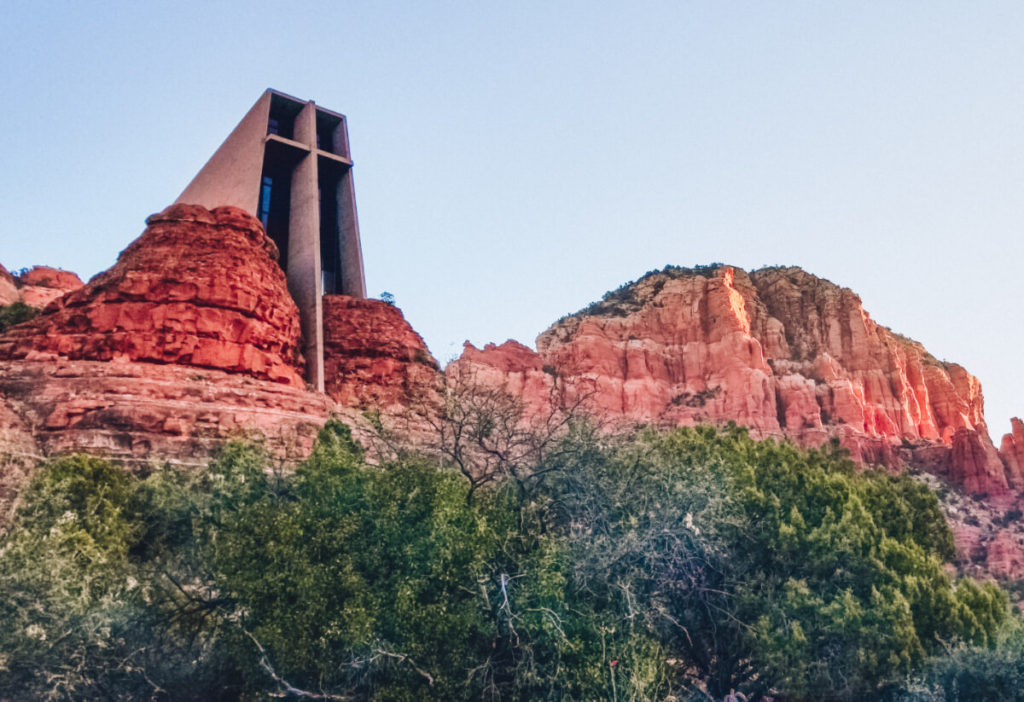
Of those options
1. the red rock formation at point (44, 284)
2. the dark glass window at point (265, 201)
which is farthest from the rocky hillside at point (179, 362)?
the red rock formation at point (44, 284)

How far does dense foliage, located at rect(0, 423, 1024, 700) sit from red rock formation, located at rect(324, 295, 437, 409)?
11729 mm

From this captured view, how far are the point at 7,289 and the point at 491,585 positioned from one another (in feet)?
128

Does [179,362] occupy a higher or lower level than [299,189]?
lower

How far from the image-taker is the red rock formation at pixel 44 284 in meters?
43.1

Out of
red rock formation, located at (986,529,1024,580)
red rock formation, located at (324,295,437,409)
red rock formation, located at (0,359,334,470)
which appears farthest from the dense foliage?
red rock formation, located at (986,529,1024,580)

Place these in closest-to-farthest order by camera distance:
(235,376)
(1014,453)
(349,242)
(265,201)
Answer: (235,376)
(349,242)
(265,201)
(1014,453)

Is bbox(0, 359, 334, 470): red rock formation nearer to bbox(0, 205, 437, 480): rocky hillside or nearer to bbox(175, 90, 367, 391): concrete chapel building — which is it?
bbox(0, 205, 437, 480): rocky hillside

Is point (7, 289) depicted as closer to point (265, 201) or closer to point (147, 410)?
point (265, 201)

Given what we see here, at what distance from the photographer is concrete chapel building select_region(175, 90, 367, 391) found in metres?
29.9

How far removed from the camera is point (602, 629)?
12281mm

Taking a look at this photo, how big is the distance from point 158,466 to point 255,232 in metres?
11.5

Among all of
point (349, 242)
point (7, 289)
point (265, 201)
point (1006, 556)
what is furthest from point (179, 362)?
point (1006, 556)

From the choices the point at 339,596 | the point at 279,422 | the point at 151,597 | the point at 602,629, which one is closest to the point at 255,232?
the point at 279,422

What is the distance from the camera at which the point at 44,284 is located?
149 feet
